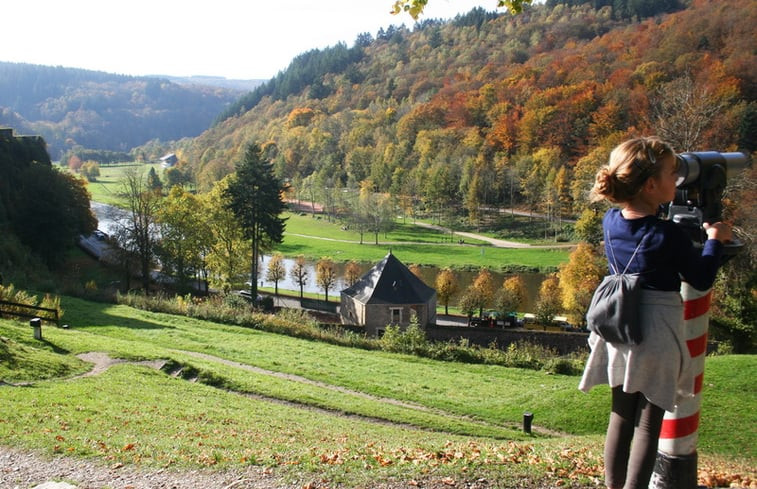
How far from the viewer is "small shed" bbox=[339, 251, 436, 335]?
35344mm

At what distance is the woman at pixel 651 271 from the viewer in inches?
133

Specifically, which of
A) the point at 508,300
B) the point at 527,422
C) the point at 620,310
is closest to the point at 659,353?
the point at 620,310

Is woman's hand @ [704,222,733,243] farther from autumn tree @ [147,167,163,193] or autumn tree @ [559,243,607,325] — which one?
autumn tree @ [147,167,163,193]

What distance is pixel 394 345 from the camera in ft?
82.3

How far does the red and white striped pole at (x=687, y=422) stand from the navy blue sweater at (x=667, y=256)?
12.6 inches

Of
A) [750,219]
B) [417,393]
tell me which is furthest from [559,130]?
[417,393]

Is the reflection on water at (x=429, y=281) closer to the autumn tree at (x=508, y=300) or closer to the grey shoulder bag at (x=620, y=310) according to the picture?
the autumn tree at (x=508, y=300)

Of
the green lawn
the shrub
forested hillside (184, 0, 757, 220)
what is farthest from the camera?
forested hillside (184, 0, 757, 220)

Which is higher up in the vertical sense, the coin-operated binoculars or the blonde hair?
the blonde hair

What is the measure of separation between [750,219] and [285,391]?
23.8m

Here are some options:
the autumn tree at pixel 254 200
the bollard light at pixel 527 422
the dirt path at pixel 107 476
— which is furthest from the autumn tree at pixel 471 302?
the dirt path at pixel 107 476

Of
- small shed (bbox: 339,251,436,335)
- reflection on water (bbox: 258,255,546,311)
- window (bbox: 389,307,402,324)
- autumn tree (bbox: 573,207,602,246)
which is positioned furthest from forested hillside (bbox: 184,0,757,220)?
window (bbox: 389,307,402,324)

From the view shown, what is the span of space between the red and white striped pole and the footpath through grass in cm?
159

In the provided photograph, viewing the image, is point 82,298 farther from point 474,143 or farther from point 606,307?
point 474,143
